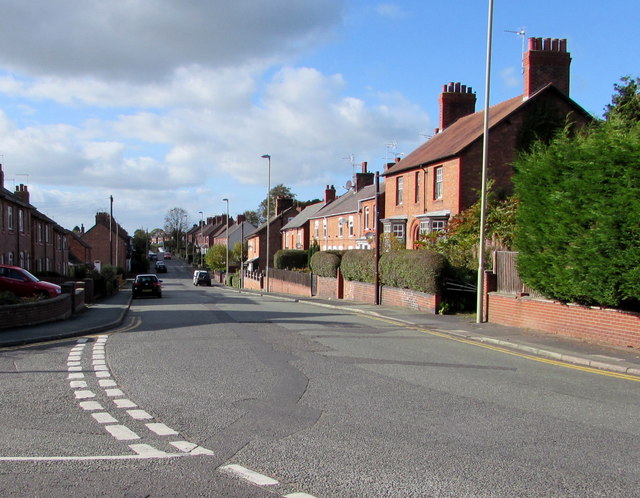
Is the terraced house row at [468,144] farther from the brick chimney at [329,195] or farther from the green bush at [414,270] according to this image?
the brick chimney at [329,195]

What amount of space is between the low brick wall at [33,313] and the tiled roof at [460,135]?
66.4 feet

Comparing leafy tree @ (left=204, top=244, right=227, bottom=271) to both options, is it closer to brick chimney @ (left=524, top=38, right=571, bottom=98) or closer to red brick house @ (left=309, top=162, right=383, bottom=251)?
red brick house @ (left=309, top=162, right=383, bottom=251)

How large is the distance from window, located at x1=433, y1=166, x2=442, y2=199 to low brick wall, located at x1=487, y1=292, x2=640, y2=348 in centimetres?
1573

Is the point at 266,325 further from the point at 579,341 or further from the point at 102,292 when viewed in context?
the point at 102,292

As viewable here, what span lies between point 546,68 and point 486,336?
71.3 ft

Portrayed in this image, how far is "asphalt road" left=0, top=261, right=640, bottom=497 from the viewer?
207 inches

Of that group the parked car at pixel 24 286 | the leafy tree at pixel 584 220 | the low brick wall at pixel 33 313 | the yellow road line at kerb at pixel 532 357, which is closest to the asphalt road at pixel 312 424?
the yellow road line at kerb at pixel 532 357

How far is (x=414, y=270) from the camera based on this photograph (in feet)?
79.6

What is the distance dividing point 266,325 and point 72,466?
12.9m

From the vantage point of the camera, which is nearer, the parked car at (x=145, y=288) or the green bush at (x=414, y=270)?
Result: the green bush at (x=414, y=270)

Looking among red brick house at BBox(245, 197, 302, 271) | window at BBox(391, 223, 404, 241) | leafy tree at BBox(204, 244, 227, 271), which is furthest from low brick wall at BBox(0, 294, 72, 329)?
leafy tree at BBox(204, 244, 227, 271)

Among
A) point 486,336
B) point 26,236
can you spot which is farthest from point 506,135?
point 26,236

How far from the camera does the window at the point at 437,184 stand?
33.9 metres

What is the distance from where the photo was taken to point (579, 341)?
14.6 m
